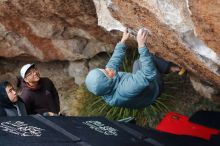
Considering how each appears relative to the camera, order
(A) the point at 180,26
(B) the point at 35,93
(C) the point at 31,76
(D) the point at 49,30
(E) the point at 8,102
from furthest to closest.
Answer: (D) the point at 49,30 → (B) the point at 35,93 → (C) the point at 31,76 → (E) the point at 8,102 → (A) the point at 180,26

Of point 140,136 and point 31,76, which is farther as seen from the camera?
point 31,76

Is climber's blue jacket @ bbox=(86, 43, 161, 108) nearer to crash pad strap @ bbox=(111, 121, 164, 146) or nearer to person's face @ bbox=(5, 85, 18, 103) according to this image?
crash pad strap @ bbox=(111, 121, 164, 146)

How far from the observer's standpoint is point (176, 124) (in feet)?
15.9

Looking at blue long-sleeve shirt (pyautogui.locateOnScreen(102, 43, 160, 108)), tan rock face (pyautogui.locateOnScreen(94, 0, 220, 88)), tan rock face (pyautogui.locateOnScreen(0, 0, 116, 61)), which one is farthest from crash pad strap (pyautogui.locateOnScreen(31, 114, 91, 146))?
tan rock face (pyautogui.locateOnScreen(0, 0, 116, 61))

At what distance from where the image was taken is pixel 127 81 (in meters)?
3.81

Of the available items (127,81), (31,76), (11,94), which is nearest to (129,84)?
(127,81)

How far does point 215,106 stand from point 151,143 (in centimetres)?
270

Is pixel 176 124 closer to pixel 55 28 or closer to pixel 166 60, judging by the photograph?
pixel 166 60

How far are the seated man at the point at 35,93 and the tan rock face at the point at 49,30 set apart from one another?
0.78 metres

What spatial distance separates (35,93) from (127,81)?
1590mm

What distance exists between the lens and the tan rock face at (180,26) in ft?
10.1

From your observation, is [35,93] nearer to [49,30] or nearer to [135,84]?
[49,30]

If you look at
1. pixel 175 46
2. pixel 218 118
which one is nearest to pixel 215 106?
pixel 218 118

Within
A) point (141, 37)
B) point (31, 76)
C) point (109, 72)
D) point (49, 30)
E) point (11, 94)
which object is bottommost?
point (11, 94)
